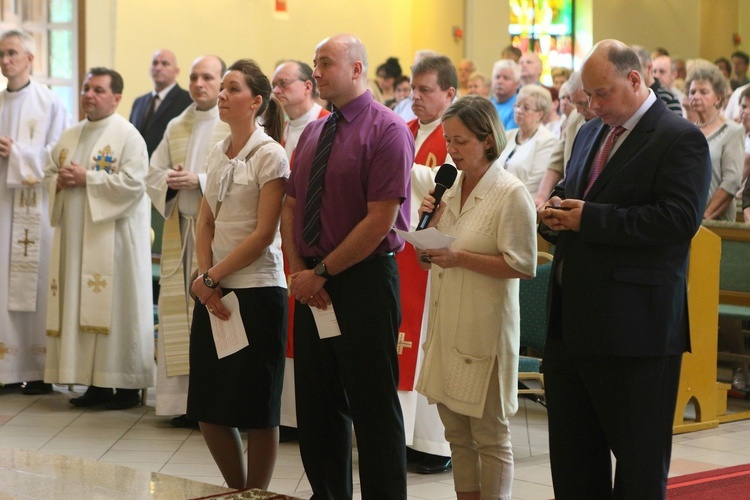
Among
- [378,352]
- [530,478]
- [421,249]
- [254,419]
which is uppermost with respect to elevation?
[421,249]

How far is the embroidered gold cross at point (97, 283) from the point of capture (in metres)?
6.67

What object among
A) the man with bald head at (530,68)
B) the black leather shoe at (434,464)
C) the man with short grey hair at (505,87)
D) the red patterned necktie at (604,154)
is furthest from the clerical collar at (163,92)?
the red patterned necktie at (604,154)

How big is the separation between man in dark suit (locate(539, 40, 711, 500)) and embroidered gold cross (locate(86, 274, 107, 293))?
3.70 m

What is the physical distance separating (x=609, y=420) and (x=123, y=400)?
385 centimetres

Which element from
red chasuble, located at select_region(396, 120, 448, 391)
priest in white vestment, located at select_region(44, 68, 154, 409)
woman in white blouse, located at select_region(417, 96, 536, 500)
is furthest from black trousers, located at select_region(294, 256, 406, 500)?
priest in white vestment, located at select_region(44, 68, 154, 409)

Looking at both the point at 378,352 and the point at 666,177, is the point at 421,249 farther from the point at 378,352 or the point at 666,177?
the point at 666,177

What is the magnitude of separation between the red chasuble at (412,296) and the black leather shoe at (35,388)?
276 cm

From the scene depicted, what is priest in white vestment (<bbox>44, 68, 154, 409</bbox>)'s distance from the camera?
6.66 meters

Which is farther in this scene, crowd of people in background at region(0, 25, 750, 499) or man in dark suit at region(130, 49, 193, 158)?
man in dark suit at region(130, 49, 193, 158)

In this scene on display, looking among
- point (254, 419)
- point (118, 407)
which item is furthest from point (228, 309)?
point (118, 407)

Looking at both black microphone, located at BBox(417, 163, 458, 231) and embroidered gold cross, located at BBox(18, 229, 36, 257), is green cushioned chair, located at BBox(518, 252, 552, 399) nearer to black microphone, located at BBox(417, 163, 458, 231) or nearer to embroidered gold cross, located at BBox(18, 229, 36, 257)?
black microphone, located at BBox(417, 163, 458, 231)

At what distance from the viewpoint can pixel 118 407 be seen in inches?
263

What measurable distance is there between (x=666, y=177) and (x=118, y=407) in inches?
162

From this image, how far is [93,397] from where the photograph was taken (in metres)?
6.79
